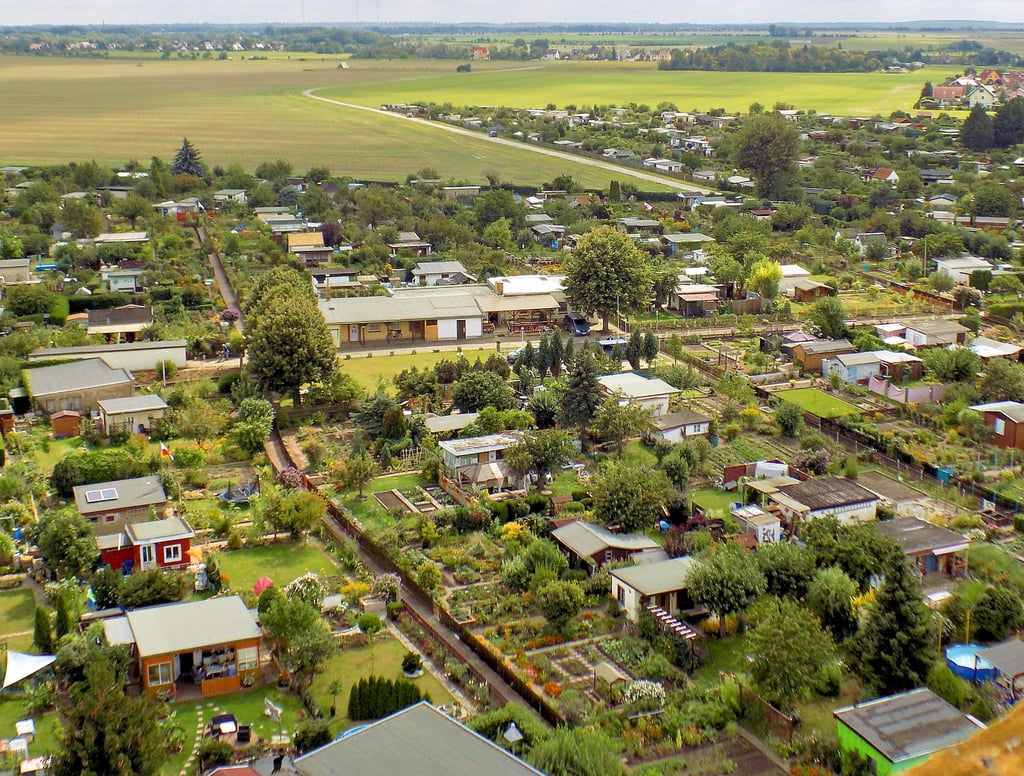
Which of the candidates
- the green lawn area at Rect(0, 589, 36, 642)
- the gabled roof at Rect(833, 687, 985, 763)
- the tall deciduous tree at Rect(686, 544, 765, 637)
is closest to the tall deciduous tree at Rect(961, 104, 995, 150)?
the tall deciduous tree at Rect(686, 544, 765, 637)

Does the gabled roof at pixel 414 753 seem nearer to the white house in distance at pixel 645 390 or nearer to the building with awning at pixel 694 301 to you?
the white house in distance at pixel 645 390

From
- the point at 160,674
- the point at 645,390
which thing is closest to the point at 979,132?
the point at 645,390

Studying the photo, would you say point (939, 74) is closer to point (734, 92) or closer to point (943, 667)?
point (734, 92)

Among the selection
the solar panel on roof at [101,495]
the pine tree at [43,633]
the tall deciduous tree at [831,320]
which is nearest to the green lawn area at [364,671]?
the pine tree at [43,633]

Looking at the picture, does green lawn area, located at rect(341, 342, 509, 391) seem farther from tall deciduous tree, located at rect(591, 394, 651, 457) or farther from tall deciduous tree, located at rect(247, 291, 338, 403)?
tall deciduous tree, located at rect(591, 394, 651, 457)

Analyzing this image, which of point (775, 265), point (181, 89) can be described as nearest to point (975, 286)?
point (775, 265)

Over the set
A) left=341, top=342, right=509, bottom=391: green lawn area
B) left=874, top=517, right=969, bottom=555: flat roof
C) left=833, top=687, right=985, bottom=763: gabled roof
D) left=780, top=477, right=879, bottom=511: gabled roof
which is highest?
left=833, top=687, right=985, bottom=763: gabled roof
